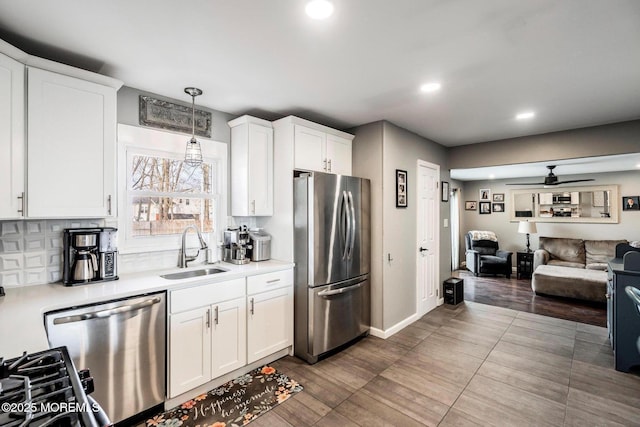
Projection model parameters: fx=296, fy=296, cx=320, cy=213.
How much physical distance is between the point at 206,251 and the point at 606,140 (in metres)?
4.74

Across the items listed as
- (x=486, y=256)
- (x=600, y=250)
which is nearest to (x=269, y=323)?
(x=486, y=256)

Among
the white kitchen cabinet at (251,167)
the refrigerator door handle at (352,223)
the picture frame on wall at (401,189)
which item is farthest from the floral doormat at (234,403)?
the picture frame on wall at (401,189)

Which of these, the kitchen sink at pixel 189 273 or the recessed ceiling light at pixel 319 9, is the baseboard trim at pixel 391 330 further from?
the recessed ceiling light at pixel 319 9

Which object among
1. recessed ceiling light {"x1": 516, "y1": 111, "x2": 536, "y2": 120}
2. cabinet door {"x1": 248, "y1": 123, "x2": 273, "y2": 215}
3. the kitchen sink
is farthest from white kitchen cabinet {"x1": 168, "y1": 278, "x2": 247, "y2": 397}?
recessed ceiling light {"x1": 516, "y1": 111, "x2": 536, "y2": 120}

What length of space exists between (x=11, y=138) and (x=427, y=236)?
14.3 feet

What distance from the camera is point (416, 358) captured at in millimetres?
2963

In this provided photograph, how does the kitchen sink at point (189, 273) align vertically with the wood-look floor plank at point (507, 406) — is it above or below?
above

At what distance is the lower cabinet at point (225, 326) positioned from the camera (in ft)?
7.23

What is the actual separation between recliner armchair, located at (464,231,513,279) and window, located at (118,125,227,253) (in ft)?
20.1

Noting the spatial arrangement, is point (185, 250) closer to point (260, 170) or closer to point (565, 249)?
point (260, 170)

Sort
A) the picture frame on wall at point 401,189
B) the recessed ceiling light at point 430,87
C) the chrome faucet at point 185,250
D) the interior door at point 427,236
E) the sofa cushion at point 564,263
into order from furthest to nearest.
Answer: the sofa cushion at point 564,263 < the interior door at point 427,236 < the picture frame on wall at point 401,189 < the chrome faucet at point 185,250 < the recessed ceiling light at point 430,87

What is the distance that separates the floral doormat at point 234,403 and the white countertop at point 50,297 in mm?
904

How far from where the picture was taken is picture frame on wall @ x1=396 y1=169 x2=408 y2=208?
3.68 metres

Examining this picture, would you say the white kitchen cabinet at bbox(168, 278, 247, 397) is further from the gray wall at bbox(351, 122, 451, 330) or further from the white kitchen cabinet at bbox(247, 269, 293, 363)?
the gray wall at bbox(351, 122, 451, 330)
